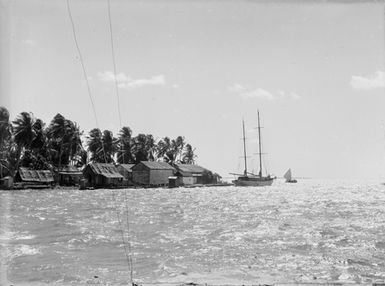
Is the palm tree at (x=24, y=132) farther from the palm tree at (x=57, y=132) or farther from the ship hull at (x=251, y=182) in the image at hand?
the ship hull at (x=251, y=182)

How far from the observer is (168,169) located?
63406 mm

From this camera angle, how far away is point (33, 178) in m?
47.3

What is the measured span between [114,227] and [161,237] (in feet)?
8.12

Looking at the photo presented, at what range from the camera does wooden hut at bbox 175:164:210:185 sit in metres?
64.6

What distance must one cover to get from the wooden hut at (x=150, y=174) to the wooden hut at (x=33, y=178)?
11.9 meters

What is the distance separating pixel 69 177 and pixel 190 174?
19242mm

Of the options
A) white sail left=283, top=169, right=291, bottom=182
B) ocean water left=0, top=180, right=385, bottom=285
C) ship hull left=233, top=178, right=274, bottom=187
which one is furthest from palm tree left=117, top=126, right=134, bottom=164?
white sail left=283, top=169, right=291, bottom=182

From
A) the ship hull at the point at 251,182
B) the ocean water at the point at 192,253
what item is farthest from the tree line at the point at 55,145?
the ocean water at the point at 192,253

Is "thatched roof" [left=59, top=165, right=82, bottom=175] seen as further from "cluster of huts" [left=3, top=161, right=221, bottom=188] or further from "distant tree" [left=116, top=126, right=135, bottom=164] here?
"distant tree" [left=116, top=126, right=135, bottom=164]

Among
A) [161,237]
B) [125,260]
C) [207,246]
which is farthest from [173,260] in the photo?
[161,237]

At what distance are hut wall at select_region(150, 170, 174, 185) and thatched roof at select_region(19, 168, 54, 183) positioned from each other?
552 inches

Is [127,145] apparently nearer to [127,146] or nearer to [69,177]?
[127,146]

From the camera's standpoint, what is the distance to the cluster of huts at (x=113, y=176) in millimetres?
47812

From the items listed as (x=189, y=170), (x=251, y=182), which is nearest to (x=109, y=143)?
(x=189, y=170)
